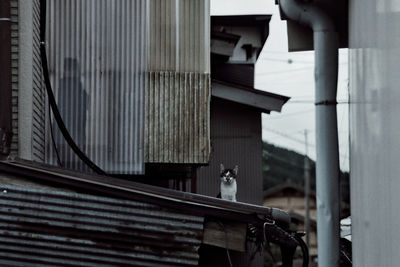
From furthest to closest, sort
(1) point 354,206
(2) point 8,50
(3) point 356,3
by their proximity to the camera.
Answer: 1. (2) point 8,50
2. (1) point 354,206
3. (3) point 356,3

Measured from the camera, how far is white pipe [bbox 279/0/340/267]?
308 inches

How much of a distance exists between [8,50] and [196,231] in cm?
340

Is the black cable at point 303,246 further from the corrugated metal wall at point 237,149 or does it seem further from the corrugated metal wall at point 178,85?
the corrugated metal wall at point 237,149

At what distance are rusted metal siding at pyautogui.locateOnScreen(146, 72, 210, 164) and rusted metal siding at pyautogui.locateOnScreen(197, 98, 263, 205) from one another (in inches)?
174

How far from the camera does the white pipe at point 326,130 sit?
7812 mm

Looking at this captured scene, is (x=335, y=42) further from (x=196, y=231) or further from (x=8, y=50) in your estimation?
(x=8, y=50)

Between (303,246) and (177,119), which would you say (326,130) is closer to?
(303,246)

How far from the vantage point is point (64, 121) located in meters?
13.5

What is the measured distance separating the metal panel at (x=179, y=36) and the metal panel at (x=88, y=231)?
4.87m

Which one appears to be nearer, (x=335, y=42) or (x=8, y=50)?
(x=335, y=42)

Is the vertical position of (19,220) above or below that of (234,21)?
below

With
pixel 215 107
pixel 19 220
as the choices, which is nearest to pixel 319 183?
pixel 19 220

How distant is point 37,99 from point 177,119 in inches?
102

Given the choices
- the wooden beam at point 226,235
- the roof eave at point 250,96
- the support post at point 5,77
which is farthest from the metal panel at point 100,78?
the roof eave at point 250,96
